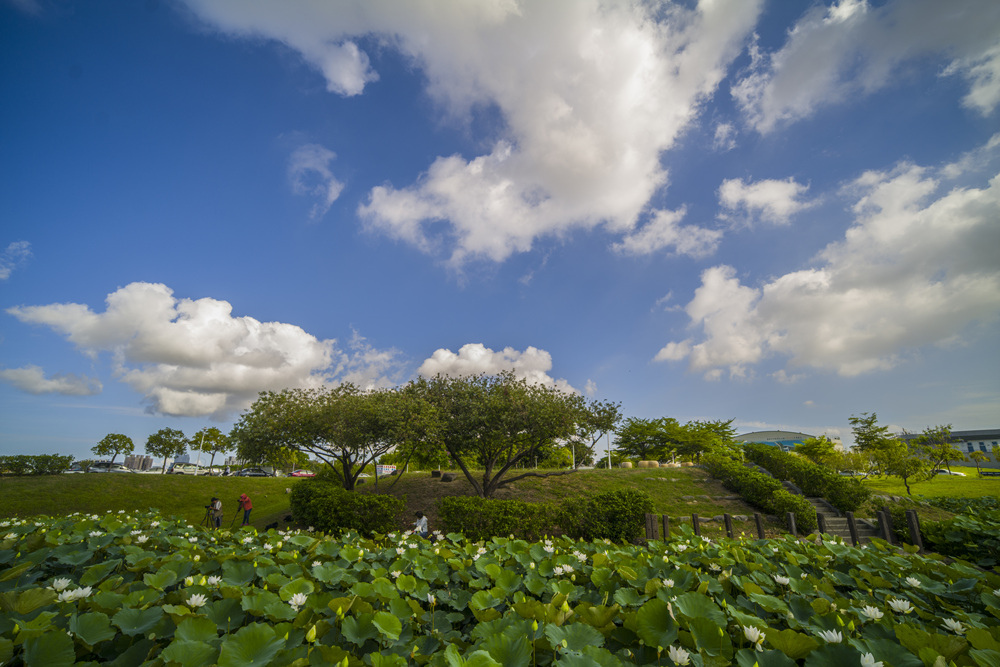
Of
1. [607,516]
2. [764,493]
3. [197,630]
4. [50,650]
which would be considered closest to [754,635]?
[197,630]

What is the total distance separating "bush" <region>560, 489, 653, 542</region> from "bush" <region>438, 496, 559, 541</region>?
602 mm

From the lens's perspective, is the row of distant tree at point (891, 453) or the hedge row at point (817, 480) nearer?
the hedge row at point (817, 480)

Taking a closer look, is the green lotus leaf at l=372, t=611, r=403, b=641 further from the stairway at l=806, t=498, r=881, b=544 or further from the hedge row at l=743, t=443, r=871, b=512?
the hedge row at l=743, t=443, r=871, b=512

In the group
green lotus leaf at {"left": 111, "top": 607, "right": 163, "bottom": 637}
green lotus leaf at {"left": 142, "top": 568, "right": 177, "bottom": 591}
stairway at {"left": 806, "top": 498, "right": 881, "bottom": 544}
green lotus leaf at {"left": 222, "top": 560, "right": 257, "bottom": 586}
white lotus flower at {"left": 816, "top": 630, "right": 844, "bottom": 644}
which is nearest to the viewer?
white lotus flower at {"left": 816, "top": 630, "right": 844, "bottom": 644}

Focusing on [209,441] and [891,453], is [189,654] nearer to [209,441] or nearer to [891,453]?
[891,453]

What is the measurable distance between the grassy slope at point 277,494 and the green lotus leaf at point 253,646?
626 inches

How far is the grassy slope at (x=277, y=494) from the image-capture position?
19.6m

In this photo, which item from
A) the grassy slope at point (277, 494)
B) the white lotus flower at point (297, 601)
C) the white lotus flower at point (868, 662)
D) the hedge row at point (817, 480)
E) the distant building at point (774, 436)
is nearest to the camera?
the white lotus flower at point (868, 662)

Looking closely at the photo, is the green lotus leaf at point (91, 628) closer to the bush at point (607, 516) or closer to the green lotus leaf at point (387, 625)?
the green lotus leaf at point (387, 625)

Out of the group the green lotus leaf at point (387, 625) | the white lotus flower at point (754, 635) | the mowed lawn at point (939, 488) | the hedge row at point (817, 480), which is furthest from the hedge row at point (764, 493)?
the green lotus leaf at point (387, 625)

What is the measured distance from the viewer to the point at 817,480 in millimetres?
20594

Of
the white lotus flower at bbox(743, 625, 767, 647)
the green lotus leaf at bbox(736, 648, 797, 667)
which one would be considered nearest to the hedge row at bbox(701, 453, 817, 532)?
the white lotus flower at bbox(743, 625, 767, 647)

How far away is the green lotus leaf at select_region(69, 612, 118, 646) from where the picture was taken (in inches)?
72.0

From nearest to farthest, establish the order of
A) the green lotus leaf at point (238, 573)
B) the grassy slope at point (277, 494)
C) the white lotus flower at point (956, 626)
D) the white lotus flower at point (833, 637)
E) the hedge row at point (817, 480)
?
the white lotus flower at point (833, 637) → the white lotus flower at point (956, 626) → the green lotus leaf at point (238, 573) → the hedge row at point (817, 480) → the grassy slope at point (277, 494)
